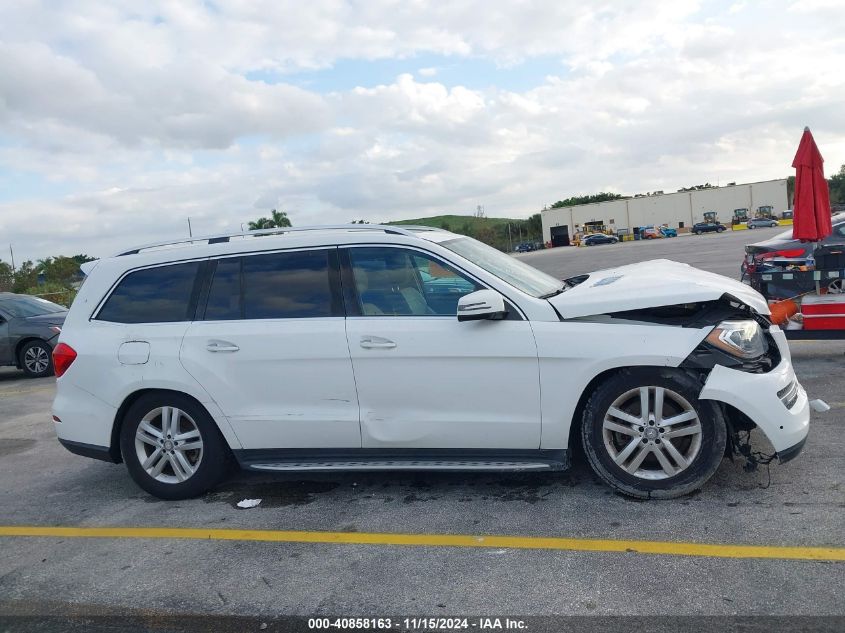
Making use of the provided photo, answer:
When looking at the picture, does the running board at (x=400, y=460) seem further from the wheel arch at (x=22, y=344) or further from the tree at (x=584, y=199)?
the tree at (x=584, y=199)

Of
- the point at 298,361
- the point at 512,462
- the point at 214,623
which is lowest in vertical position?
the point at 214,623

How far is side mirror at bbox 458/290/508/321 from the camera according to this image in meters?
4.07

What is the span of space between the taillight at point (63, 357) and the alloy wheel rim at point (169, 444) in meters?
0.69

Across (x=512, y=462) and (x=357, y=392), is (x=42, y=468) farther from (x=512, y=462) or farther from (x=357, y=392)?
(x=512, y=462)

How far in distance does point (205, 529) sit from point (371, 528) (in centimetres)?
106

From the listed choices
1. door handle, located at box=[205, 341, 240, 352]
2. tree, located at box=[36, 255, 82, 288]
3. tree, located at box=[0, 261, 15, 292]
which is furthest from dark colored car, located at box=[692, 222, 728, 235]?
door handle, located at box=[205, 341, 240, 352]

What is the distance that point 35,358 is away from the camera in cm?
1212

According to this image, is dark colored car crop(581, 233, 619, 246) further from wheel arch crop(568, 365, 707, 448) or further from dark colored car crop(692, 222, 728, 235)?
wheel arch crop(568, 365, 707, 448)

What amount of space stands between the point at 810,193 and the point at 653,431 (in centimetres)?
474

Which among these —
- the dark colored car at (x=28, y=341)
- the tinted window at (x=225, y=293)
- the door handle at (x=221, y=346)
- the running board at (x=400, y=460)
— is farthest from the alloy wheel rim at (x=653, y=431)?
the dark colored car at (x=28, y=341)

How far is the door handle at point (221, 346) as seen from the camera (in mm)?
4645

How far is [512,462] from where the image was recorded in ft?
14.0

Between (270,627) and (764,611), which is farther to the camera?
(270,627)

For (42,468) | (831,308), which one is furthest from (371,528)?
(831,308)
